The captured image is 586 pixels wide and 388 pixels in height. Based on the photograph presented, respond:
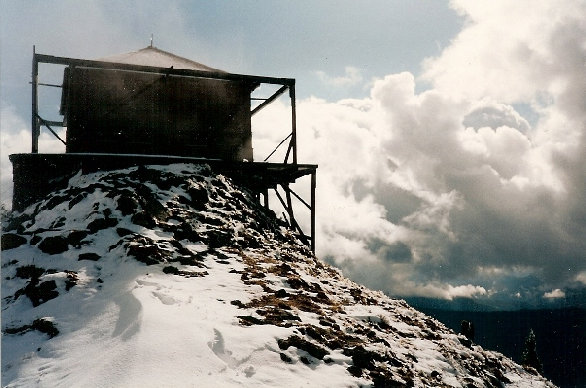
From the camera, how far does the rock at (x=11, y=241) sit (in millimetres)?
10000

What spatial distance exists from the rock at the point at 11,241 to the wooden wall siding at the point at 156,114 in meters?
6.30

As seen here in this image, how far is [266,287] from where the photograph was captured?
29.6ft

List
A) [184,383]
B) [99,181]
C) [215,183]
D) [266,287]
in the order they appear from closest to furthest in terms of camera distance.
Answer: [184,383], [266,287], [99,181], [215,183]

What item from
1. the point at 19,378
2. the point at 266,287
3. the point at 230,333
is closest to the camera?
the point at 19,378

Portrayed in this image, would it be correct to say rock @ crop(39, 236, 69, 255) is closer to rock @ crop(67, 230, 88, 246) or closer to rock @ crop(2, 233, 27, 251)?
rock @ crop(67, 230, 88, 246)

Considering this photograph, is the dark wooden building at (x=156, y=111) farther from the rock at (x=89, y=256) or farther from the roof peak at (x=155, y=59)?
the rock at (x=89, y=256)

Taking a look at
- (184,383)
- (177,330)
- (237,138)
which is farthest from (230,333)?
(237,138)

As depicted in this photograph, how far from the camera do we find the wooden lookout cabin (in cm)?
1461

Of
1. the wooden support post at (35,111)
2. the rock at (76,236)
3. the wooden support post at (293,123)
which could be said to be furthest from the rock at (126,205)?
the wooden support post at (293,123)

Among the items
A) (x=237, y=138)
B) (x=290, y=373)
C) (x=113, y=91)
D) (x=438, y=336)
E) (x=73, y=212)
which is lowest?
(x=438, y=336)

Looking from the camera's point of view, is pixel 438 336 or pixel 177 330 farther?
pixel 438 336

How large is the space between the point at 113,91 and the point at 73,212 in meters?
6.87

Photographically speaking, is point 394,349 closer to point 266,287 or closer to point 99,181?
point 266,287

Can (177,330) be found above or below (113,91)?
below
